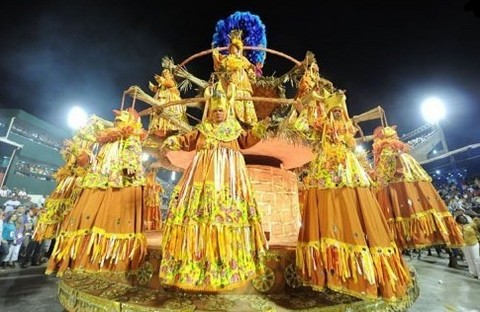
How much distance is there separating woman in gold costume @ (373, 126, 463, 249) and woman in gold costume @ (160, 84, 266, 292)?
2649 mm

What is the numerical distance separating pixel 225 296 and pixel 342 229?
1.81 m

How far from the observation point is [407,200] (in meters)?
4.23

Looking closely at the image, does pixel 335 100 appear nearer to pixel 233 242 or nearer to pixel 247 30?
pixel 233 242

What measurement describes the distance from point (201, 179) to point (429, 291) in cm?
682

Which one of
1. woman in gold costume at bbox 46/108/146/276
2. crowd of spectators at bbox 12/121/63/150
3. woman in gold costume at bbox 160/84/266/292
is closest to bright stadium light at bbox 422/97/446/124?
woman in gold costume at bbox 160/84/266/292

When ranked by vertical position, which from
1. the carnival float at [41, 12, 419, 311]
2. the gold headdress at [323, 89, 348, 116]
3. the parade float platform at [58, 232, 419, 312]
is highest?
the gold headdress at [323, 89, 348, 116]

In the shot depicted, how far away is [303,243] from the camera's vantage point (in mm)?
3162

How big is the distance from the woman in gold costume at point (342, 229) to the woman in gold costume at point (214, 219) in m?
0.70

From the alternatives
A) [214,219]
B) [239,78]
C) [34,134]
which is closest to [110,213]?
[214,219]

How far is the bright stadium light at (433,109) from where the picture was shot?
1750cm

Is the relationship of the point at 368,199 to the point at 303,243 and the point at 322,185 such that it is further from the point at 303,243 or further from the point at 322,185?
the point at 303,243

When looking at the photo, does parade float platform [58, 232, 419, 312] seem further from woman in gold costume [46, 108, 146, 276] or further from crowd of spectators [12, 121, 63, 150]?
crowd of spectators [12, 121, 63, 150]

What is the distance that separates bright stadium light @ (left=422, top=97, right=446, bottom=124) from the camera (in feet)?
57.4

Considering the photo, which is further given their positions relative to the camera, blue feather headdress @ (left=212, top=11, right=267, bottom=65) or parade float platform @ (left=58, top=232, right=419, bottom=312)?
blue feather headdress @ (left=212, top=11, right=267, bottom=65)
